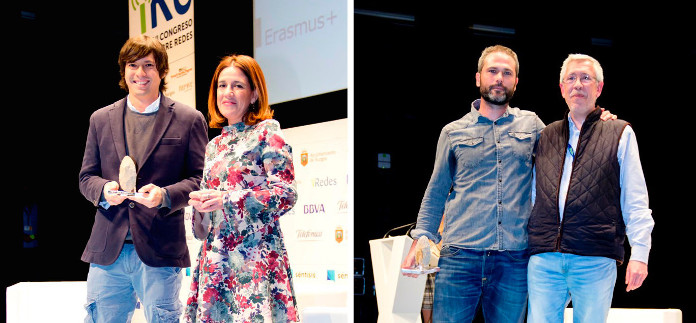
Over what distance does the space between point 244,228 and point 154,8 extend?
13.7 feet

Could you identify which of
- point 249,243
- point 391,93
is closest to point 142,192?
point 249,243

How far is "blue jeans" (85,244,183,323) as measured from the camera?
2.43 meters

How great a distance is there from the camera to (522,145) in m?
2.64

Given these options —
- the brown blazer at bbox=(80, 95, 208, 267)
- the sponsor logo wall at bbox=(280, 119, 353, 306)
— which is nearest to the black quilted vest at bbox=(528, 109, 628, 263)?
the brown blazer at bbox=(80, 95, 208, 267)

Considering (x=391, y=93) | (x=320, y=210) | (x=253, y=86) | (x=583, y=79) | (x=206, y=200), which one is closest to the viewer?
(x=206, y=200)

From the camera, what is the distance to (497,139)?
8.67 feet

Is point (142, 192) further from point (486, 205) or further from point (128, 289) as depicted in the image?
point (486, 205)

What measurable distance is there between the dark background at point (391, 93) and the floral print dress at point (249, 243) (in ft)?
7.65

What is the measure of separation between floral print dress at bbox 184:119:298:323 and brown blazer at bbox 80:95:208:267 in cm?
26

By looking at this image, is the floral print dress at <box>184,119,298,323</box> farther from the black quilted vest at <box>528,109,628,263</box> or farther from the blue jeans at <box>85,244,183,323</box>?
the black quilted vest at <box>528,109,628,263</box>

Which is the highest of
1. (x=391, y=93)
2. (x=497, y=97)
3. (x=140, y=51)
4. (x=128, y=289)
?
(x=391, y=93)

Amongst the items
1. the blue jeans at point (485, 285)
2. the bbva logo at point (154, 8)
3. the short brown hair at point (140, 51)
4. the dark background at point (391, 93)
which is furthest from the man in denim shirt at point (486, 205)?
the bbva logo at point (154, 8)

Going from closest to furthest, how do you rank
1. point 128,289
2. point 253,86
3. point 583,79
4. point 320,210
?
point 253,86 < point 128,289 < point 583,79 < point 320,210

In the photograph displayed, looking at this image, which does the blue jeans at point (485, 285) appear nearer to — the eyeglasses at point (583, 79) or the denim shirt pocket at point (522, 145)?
the denim shirt pocket at point (522, 145)
